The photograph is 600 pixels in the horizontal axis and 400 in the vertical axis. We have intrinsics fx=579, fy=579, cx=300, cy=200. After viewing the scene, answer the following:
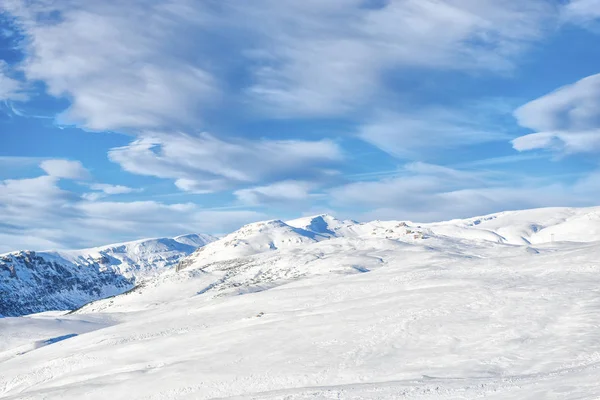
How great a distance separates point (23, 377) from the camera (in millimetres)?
66625

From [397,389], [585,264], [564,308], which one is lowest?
[397,389]

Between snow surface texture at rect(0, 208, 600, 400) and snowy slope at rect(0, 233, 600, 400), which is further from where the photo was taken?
snow surface texture at rect(0, 208, 600, 400)

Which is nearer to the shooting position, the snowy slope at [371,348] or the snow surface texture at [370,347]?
the snowy slope at [371,348]

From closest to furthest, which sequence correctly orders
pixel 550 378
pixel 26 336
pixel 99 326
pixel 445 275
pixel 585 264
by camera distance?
1. pixel 550 378
2. pixel 585 264
3. pixel 445 275
4. pixel 26 336
5. pixel 99 326

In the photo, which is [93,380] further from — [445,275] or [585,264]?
[585,264]

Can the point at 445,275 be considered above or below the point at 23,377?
above

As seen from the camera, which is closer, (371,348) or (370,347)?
(371,348)

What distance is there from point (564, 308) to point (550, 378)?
24.1m

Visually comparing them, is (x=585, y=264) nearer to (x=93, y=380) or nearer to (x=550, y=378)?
(x=550, y=378)

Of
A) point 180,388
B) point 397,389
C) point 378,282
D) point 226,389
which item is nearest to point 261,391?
point 226,389

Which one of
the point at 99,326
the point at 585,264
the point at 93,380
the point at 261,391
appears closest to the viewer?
the point at 261,391

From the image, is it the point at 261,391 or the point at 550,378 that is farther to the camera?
the point at 261,391

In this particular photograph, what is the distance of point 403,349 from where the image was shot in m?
51.9

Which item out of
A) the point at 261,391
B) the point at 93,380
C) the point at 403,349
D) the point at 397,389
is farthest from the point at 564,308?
the point at 93,380
